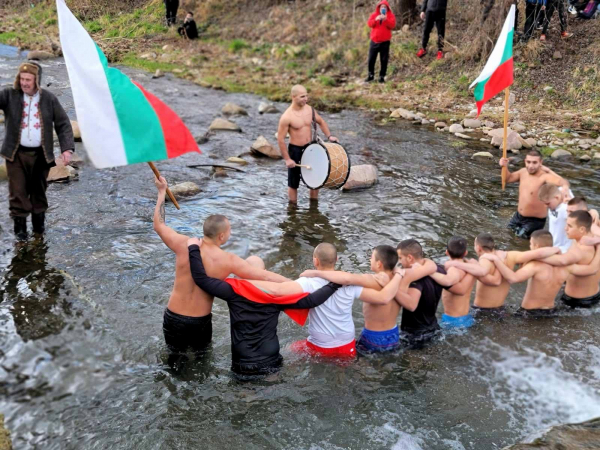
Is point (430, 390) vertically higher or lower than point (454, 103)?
lower

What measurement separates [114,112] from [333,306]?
8.98 feet

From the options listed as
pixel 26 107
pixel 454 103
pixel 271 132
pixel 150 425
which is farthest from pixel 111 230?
pixel 454 103

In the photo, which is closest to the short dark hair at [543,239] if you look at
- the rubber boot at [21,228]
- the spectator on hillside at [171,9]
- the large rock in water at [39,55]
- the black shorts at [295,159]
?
the black shorts at [295,159]

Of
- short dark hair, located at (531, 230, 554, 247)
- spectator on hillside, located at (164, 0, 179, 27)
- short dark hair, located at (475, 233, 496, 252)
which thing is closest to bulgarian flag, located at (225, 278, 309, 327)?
short dark hair, located at (475, 233, 496, 252)

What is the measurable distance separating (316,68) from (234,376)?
1676cm

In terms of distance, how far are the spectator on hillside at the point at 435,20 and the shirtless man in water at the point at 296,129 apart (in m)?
9.94

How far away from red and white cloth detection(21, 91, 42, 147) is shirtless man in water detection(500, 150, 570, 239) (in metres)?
6.51

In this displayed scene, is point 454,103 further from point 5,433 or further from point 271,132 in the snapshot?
point 5,433

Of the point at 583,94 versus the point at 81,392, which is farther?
the point at 583,94

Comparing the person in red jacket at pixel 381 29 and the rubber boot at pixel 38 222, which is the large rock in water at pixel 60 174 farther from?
the person in red jacket at pixel 381 29

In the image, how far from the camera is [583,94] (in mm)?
15656

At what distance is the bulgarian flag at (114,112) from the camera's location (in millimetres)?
5410

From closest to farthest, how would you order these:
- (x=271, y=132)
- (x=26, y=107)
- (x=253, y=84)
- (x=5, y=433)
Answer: (x=5, y=433) < (x=26, y=107) < (x=271, y=132) < (x=253, y=84)

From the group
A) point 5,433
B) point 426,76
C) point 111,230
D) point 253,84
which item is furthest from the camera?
→ point 253,84
